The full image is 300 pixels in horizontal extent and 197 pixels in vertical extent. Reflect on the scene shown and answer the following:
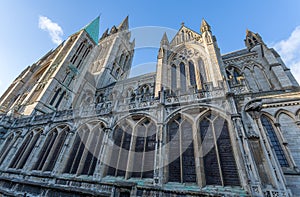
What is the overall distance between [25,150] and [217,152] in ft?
45.0

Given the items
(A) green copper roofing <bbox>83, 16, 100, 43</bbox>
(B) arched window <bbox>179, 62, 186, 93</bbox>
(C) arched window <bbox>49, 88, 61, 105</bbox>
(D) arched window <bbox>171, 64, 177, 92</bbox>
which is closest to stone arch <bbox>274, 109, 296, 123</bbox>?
(B) arched window <bbox>179, 62, 186, 93</bbox>

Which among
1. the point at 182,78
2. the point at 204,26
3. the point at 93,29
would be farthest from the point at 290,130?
the point at 93,29

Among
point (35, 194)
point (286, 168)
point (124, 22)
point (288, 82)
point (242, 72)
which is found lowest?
point (35, 194)

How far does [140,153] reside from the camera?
7652 mm

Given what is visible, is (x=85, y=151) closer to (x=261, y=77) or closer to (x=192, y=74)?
(x=192, y=74)

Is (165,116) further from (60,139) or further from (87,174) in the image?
(60,139)

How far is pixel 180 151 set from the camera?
22.8 feet

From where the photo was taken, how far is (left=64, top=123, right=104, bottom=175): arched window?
8.29 metres

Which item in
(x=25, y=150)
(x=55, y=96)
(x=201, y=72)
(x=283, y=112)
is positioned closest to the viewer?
(x=283, y=112)

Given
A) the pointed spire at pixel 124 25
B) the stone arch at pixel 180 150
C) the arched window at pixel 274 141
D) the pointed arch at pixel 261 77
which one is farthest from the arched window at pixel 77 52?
the arched window at pixel 274 141

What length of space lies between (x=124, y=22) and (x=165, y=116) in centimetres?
4590

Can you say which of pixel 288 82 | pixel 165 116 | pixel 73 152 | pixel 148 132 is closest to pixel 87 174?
pixel 73 152

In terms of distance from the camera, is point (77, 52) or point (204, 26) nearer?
point (204, 26)

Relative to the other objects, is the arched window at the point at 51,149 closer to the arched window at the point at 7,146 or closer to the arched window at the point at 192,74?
the arched window at the point at 7,146
